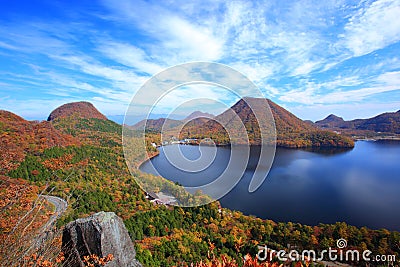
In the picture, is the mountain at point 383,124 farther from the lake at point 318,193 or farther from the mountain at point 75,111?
the mountain at point 75,111

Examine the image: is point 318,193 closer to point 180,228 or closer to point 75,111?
point 180,228

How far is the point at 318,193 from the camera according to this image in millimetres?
13281

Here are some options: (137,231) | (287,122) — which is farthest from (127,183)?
(287,122)

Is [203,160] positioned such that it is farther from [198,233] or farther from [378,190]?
[378,190]

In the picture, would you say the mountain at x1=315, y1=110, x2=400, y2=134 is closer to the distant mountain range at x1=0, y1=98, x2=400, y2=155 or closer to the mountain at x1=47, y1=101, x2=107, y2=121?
the distant mountain range at x1=0, y1=98, x2=400, y2=155

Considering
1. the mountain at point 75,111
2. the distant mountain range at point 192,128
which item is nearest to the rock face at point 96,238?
the distant mountain range at point 192,128

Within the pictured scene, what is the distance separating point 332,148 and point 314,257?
28433 millimetres

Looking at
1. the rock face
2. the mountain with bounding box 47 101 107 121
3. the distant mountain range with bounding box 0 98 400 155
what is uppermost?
the mountain with bounding box 47 101 107 121

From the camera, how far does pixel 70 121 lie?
1116 inches

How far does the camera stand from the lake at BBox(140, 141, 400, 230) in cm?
983

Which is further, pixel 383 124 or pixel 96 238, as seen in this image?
pixel 383 124

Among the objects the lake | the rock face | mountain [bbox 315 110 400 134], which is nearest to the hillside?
the lake

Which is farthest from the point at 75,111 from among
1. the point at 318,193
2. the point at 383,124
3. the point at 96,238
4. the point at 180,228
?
the point at 383,124

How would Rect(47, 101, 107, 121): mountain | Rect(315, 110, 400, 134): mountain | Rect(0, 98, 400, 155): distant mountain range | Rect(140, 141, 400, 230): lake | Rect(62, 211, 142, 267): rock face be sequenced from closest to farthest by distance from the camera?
1. Rect(62, 211, 142, 267): rock face
2. Rect(140, 141, 400, 230): lake
3. Rect(0, 98, 400, 155): distant mountain range
4. Rect(47, 101, 107, 121): mountain
5. Rect(315, 110, 400, 134): mountain
